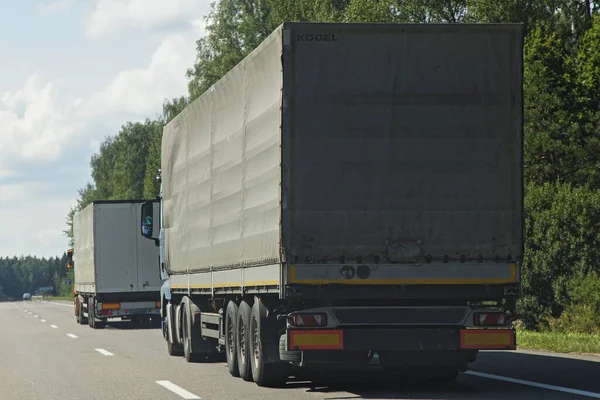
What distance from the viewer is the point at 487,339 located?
12.2 meters

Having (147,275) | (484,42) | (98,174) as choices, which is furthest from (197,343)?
(98,174)

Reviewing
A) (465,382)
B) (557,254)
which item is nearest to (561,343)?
(465,382)

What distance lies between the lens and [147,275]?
107 feet

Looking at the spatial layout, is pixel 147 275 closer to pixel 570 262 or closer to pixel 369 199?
pixel 570 262

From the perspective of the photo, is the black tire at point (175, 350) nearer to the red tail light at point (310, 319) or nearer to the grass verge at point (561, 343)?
the grass verge at point (561, 343)

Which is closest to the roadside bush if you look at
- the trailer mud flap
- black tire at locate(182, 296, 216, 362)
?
black tire at locate(182, 296, 216, 362)

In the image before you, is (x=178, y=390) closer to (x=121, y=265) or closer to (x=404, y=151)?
(x=404, y=151)

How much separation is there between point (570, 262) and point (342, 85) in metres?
16.2

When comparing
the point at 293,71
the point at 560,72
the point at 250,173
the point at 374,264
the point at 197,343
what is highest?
the point at 560,72

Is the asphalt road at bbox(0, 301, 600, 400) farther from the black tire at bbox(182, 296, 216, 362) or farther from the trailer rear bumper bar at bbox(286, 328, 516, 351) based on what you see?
the trailer rear bumper bar at bbox(286, 328, 516, 351)

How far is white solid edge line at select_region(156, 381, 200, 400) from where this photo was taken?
40.6ft

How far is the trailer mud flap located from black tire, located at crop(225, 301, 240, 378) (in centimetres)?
341

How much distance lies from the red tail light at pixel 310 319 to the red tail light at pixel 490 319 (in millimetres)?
1564

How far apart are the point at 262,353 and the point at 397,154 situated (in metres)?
2.72
